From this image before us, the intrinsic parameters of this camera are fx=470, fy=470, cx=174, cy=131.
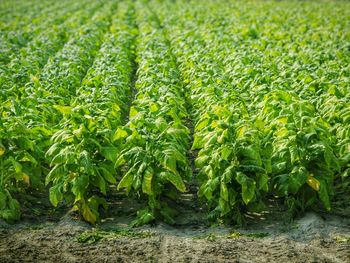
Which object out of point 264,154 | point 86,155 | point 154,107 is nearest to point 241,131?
point 264,154

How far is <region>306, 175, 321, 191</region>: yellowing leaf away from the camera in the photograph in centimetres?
561

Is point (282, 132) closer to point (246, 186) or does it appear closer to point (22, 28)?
point (246, 186)

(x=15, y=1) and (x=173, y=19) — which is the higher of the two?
(x=15, y=1)

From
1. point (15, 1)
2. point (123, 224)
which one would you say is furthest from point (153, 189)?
point (15, 1)

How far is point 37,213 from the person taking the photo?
20.1 feet

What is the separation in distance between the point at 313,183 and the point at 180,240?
5.69 feet

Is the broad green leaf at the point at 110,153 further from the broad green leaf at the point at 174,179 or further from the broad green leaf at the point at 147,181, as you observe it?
the broad green leaf at the point at 174,179

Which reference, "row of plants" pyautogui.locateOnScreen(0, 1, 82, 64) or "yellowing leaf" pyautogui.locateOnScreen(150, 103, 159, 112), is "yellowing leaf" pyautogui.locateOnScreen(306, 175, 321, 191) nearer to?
"yellowing leaf" pyautogui.locateOnScreen(150, 103, 159, 112)

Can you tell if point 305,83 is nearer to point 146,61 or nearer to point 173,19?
point 146,61

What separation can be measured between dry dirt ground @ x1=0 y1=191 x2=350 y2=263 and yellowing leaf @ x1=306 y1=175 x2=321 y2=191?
1.38 ft

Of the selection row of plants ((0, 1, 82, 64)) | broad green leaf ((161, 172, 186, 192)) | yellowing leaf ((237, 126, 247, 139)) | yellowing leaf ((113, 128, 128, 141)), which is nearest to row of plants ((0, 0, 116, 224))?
yellowing leaf ((113, 128, 128, 141))

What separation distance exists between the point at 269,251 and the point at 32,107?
4.27 metres

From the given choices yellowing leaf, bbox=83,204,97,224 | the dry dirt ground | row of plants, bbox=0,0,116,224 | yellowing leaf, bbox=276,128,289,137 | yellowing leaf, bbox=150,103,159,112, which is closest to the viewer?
the dry dirt ground

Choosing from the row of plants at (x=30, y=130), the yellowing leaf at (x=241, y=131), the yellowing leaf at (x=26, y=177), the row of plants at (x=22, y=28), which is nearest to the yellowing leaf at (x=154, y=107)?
the row of plants at (x=30, y=130)
